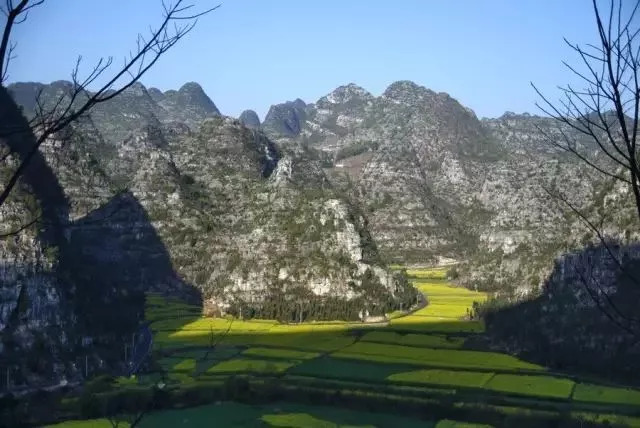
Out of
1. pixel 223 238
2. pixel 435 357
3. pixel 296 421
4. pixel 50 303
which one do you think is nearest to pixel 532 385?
pixel 435 357

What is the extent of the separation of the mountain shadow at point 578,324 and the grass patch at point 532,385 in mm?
5975

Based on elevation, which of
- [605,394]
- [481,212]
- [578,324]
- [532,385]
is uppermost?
[481,212]

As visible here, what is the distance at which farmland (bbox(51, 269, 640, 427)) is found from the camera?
43.7 m

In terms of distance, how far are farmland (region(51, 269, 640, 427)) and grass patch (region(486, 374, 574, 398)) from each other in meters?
0.07

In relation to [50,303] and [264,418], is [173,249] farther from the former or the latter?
[264,418]

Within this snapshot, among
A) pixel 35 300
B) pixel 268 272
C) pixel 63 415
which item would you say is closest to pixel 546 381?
pixel 63 415

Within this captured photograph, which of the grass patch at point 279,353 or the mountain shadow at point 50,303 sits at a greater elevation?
A: the mountain shadow at point 50,303

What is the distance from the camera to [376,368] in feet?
183

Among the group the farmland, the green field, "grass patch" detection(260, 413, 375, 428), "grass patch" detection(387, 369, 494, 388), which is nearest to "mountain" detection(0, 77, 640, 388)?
the farmland

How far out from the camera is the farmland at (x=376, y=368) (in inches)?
1719

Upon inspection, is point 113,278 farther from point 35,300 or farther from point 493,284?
point 493,284

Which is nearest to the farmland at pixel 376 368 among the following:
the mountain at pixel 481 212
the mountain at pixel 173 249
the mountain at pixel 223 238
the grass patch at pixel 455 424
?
the grass patch at pixel 455 424

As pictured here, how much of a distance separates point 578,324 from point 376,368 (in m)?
23.2

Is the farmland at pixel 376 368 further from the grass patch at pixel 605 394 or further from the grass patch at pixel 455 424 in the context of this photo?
the grass patch at pixel 455 424
